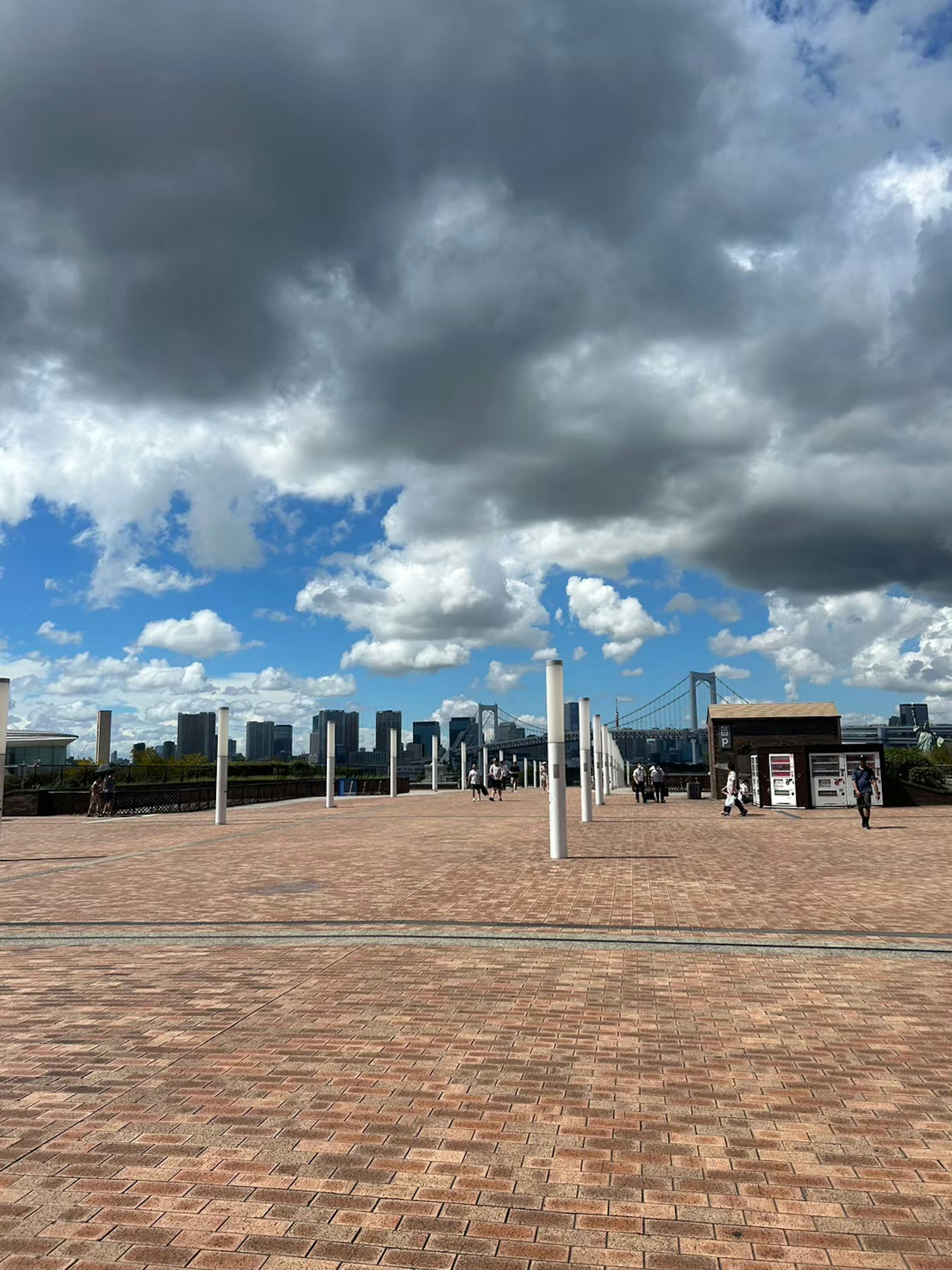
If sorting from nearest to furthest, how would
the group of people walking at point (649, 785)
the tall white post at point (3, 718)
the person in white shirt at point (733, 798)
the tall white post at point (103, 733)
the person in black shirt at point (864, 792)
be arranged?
the tall white post at point (3, 718) → the person in black shirt at point (864, 792) → the person in white shirt at point (733, 798) → the group of people walking at point (649, 785) → the tall white post at point (103, 733)

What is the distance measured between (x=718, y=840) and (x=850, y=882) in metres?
5.96

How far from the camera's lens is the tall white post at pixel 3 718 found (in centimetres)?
1543

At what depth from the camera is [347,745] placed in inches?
7672

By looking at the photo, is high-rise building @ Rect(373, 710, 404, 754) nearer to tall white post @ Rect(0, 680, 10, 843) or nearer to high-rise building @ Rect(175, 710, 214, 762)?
high-rise building @ Rect(175, 710, 214, 762)

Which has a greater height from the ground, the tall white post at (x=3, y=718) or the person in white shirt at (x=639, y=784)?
the tall white post at (x=3, y=718)

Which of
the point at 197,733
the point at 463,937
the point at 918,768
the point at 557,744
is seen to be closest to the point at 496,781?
the point at 557,744

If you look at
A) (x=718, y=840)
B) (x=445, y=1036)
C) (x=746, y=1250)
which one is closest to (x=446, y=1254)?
(x=746, y=1250)

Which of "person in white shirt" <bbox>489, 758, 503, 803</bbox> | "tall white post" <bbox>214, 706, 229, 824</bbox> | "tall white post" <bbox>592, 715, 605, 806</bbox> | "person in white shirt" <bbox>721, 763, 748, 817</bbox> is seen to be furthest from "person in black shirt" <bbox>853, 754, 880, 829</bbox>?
"person in white shirt" <bbox>489, 758, 503, 803</bbox>

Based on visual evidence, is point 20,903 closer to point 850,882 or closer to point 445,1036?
point 445,1036

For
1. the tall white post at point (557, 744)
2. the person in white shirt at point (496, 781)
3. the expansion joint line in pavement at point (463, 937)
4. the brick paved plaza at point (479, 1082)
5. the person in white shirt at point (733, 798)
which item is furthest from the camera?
the person in white shirt at point (496, 781)

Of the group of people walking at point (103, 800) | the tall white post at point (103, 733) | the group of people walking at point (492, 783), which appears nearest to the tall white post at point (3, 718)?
the group of people walking at point (103, 800)

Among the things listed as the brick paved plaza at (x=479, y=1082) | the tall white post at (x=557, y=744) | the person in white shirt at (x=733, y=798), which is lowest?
the brick paved plaza at (x=479, y=1082)

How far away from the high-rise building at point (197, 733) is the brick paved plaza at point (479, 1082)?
500 feet

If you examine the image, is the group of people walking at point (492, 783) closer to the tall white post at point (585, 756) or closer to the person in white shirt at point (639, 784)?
the person in white shirt at point (639, 784)
